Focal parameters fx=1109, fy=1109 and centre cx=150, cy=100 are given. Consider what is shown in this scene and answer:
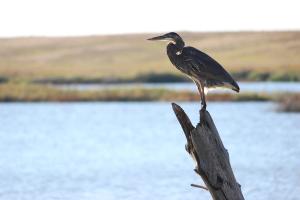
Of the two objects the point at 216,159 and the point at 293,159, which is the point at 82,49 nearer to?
the point at 293,159

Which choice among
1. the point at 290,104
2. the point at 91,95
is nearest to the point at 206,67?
the point at 290,104

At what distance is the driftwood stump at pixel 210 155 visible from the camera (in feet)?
30.6

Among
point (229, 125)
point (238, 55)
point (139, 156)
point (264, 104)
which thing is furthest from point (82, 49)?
point (139, 156)

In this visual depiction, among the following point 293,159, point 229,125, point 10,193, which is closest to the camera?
point 10,193

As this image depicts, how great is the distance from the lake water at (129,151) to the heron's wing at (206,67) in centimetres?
889

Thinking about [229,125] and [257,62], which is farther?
[257,62]

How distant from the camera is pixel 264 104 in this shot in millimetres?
42500

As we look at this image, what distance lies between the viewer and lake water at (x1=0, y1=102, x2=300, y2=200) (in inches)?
822

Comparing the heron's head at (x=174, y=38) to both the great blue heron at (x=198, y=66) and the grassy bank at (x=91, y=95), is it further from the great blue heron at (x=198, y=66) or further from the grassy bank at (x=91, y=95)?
the grassy bank at (x=91, y=95)

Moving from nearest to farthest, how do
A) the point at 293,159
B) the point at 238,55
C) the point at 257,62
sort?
the point at 293,159 < the point at 257,62 < the point at 238,55

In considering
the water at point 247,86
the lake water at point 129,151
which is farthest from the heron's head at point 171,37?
the water at point 247,86

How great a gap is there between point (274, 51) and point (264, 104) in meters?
45.4

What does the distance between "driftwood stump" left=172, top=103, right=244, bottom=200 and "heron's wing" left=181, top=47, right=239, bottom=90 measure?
97 cm

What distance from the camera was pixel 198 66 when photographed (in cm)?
1041
